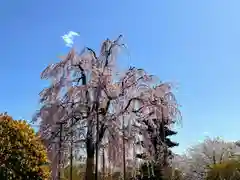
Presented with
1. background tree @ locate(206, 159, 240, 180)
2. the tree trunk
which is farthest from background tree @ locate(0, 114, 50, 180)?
background tree @ locate(206, 159, 240, 180)

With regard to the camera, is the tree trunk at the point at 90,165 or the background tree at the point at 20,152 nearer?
the background tree at the point at 20,152

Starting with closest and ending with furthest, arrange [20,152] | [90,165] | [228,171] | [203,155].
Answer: [20,152] → [90,165] → [228,171] → [203,155]

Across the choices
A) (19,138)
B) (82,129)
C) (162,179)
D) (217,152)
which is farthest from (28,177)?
(217,152)

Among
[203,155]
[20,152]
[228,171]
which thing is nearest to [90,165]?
[228,171]

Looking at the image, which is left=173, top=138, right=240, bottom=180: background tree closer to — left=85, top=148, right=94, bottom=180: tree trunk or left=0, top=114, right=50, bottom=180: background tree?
left=85, top=148, right=94, bottom=180: tree trunk

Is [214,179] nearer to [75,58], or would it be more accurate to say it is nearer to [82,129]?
[82,129]

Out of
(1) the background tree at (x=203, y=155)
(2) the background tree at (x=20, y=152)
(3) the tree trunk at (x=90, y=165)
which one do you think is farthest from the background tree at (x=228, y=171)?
(1) the background tree at (x=203, y=155)

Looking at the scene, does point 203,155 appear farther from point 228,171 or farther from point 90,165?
point 90,165

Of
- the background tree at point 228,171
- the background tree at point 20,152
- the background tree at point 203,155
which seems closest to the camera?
the background tree at point 20,152

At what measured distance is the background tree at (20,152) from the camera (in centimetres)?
748

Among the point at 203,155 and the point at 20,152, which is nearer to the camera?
the point at 20,152

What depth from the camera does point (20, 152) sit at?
7699 mm

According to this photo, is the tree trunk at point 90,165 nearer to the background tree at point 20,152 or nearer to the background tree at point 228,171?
the background tree at point 228,171

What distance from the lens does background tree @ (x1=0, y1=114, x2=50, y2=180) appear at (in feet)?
24.5
